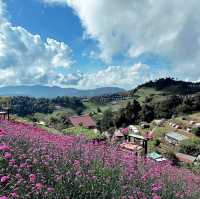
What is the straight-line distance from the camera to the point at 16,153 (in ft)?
20.5

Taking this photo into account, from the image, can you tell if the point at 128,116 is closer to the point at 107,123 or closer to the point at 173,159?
the point at 107,123

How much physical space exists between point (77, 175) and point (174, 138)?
240 ft

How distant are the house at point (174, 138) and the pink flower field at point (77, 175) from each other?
224 feet

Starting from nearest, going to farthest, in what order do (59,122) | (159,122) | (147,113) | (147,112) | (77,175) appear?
(77,175), (59,122), (159,122), (147,113), (147,112)

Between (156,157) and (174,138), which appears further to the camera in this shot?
(174,138)

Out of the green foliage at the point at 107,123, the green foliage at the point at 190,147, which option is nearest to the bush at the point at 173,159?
the green foliage at the point at 190,147

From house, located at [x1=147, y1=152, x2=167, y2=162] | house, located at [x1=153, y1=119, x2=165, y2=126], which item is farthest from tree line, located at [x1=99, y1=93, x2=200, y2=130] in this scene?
house, located at [x1=147, y1=152, x2=167, y2=162]

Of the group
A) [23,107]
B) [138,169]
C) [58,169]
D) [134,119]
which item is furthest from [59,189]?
[23,107]

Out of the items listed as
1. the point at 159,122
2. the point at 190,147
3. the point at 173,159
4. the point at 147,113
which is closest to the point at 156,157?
the point at 173,159

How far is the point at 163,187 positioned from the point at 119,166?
90 cm

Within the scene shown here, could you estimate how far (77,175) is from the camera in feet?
18.6

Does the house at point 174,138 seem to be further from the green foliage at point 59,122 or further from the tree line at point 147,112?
the green foliage at point 59,122

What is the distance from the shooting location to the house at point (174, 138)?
247 feet

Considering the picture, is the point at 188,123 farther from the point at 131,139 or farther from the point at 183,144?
the point at 131,139
